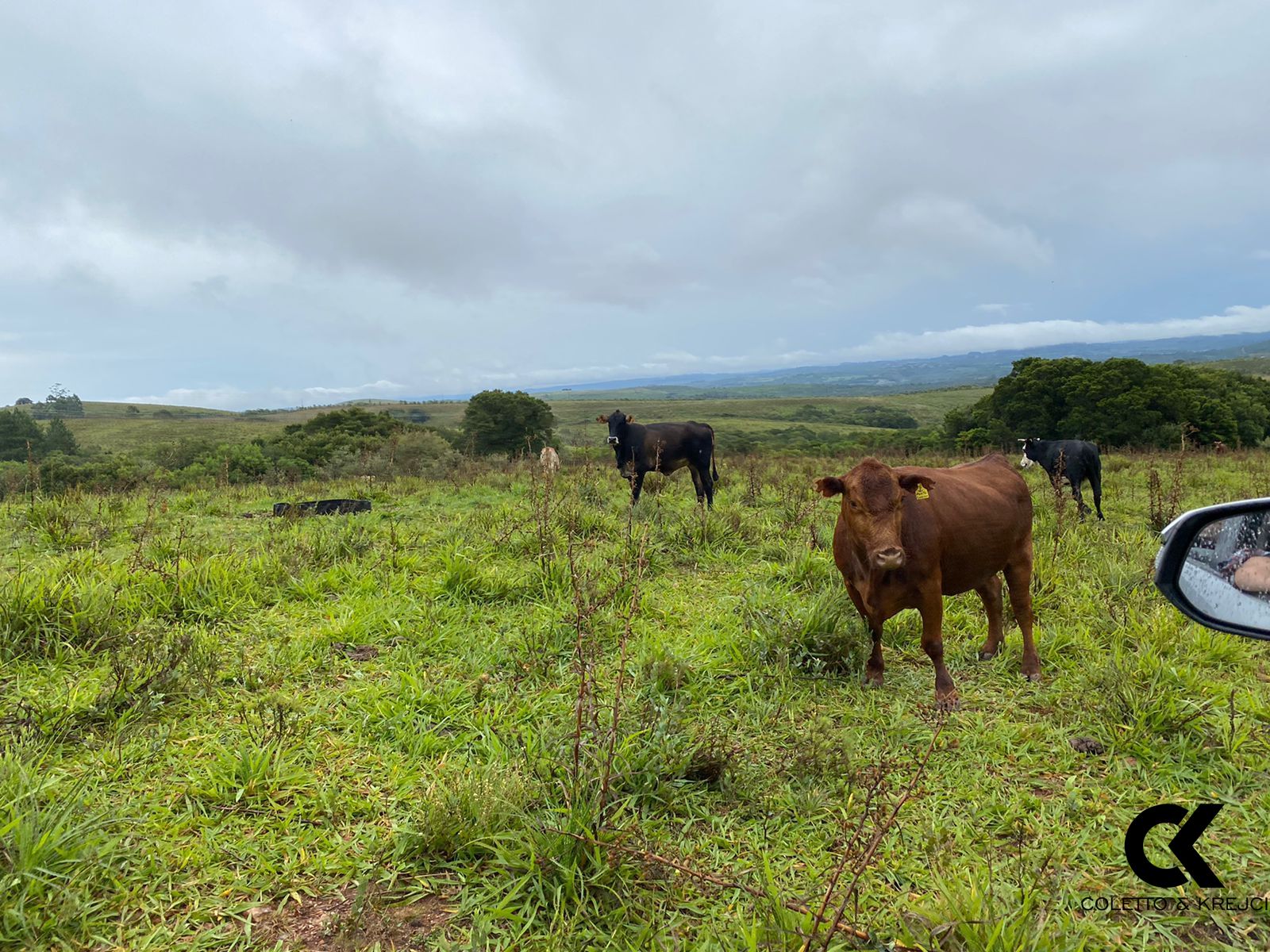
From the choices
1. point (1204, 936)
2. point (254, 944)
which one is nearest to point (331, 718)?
point (254, 944)

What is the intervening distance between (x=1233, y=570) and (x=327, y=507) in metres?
11.1

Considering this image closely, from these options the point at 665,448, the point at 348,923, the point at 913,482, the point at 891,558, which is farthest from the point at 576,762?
the point at 665,448

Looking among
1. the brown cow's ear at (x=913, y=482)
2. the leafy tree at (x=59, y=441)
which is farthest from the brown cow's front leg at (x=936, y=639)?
the leafy tree at (x=59, y=441)

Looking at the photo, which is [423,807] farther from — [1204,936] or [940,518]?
[940,518]

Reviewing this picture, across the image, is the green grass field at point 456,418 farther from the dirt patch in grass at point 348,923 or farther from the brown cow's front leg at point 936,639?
the dirt patch in grass at point 348,923

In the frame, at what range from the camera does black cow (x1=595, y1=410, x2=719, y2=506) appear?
12.9 metres

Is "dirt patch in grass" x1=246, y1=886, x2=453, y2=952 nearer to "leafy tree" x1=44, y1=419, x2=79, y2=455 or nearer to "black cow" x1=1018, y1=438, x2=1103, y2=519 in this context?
"black cow" x1=1018, y1=438, x2=1103, y2=519

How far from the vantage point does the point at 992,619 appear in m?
5.18

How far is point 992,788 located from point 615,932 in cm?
224

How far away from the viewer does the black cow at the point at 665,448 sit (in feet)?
42.4

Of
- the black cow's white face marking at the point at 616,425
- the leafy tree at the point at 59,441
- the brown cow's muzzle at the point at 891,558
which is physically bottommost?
the brown cow's muzzle at the point at 891,558

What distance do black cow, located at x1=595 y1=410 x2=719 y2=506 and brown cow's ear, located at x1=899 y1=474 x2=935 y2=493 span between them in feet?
26.1

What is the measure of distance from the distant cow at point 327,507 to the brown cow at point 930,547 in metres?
8.16

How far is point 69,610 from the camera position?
485cm
